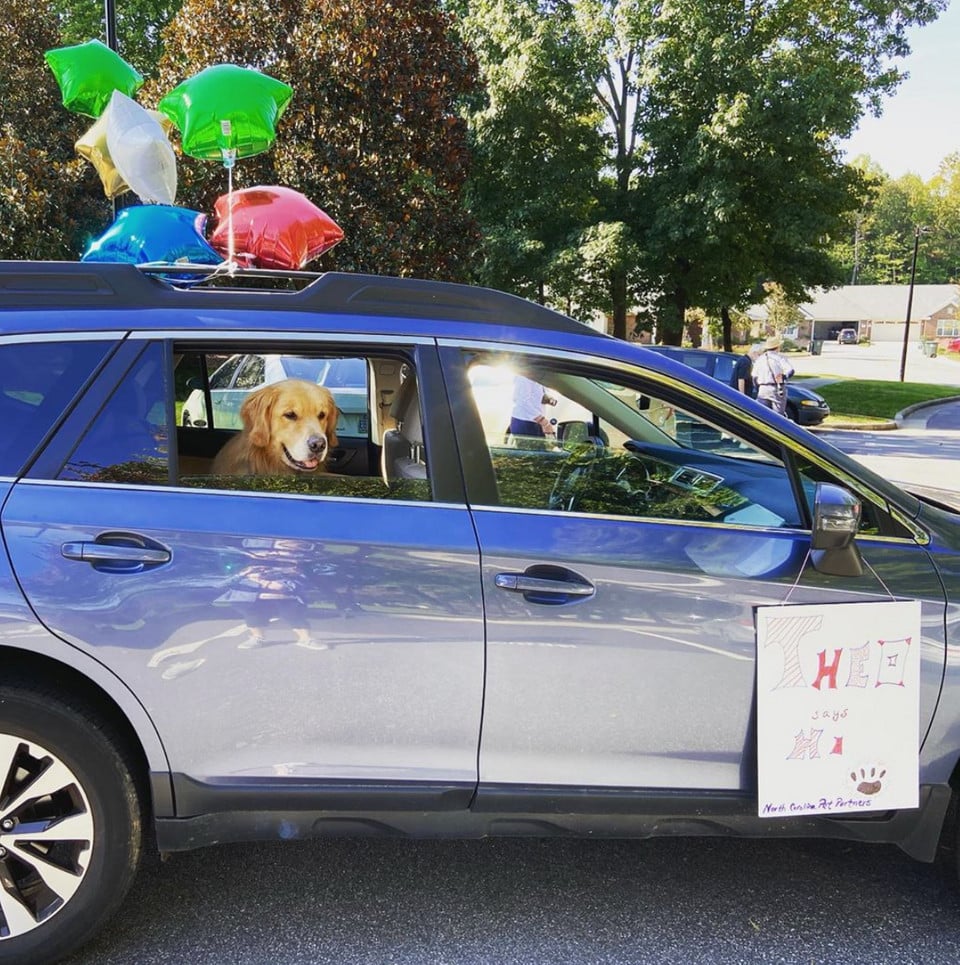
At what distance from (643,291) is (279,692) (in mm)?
20619

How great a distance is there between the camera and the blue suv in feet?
7.13

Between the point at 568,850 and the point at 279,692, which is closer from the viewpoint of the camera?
the point at 279,692

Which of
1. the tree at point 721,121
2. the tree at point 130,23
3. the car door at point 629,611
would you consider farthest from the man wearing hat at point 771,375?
the tree at point 130,23

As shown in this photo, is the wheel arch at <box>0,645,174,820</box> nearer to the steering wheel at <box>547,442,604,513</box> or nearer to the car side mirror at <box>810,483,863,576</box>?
the steering wheel at <box>547,442,604,513</box>

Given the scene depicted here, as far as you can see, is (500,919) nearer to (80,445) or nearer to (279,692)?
(279,692)

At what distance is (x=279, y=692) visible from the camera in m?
2.21

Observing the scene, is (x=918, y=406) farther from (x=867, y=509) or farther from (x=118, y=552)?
(x=118, y=552)

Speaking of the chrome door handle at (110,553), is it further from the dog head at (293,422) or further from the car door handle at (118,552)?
the dog head at (293,422)

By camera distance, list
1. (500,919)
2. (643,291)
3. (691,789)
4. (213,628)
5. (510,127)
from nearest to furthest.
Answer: (213,628) → (691,789) → (500,919) → (510,127) → (643,291)

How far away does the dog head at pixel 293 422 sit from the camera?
109 inches

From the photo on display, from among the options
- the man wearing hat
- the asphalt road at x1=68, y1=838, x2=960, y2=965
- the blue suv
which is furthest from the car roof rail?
the man wearing hat

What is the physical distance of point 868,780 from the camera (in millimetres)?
2340

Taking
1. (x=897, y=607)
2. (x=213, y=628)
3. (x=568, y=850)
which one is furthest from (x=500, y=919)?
(x=897, y=607)

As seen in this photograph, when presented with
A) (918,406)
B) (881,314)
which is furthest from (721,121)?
(881,314)
